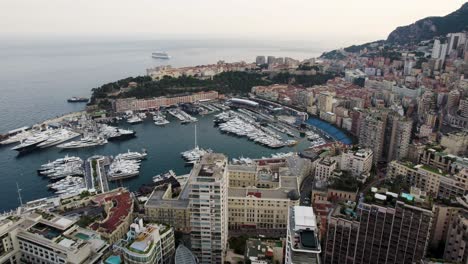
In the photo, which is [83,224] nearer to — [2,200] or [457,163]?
[2,200]

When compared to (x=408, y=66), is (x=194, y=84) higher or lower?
lower

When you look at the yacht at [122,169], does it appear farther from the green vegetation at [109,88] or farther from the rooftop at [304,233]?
the green vegetation at [109,88]

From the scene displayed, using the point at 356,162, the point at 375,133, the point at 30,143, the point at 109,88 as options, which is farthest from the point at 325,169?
the point at 109,88

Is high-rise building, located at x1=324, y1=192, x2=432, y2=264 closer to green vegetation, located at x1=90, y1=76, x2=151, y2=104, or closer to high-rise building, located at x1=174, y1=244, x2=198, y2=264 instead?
high-rise building, located at x1=174, y1=244, x2=198, y2=264

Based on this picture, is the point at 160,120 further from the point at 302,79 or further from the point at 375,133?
the point at 302,79

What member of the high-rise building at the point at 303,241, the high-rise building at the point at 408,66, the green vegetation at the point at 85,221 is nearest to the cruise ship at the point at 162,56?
the high-rise building at the point at 408,66

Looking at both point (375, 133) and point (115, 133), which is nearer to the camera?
point (375, 133)

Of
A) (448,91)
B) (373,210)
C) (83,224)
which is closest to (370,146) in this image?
(373,210)

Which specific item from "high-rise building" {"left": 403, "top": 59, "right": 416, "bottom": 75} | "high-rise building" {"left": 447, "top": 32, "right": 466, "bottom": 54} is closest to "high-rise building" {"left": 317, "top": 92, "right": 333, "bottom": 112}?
"high-rise building" {"left": 403, "top": 59, "right": 416, "bottom": 75}
